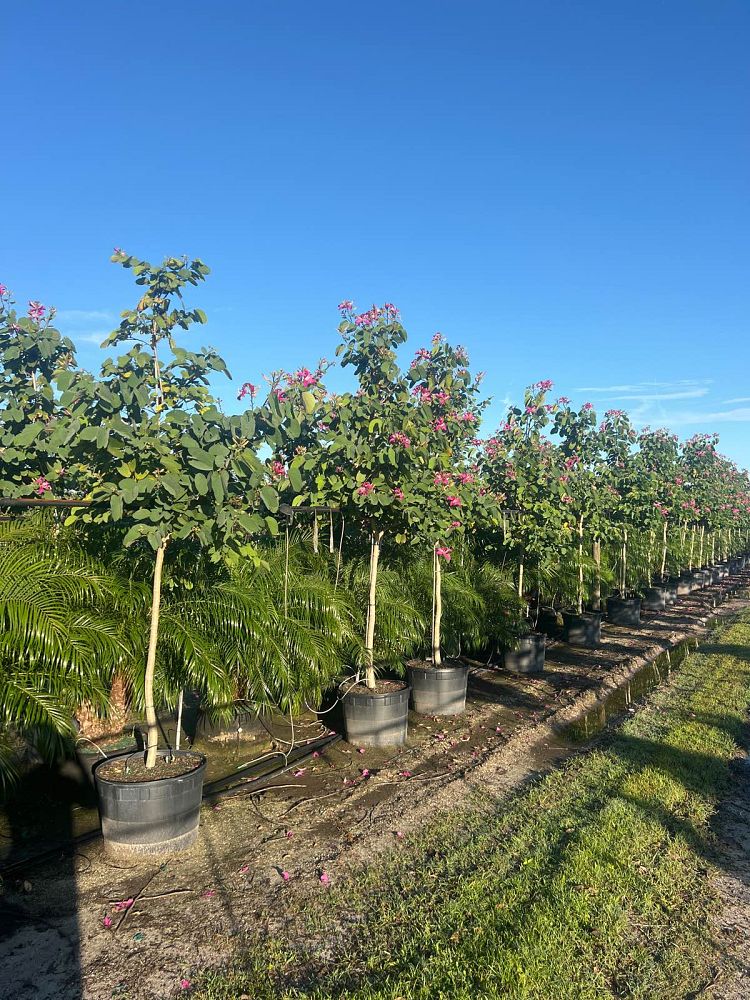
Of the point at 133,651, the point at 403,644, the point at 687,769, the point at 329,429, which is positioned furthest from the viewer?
the point at 403,644

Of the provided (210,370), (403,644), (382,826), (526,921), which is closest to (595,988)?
(526,921)

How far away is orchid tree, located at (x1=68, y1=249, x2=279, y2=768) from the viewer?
11.1 ft

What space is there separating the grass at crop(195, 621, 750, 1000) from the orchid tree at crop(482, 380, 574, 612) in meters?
4.26

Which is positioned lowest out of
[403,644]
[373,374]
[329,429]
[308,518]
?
[403,644]

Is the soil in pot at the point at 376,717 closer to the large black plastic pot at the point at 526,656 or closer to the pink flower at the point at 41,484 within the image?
the pink flower at the point at 41,484

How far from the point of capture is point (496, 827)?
4035mm

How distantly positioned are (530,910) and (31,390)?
517 centimetres

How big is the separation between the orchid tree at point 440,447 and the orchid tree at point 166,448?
1.85 metres

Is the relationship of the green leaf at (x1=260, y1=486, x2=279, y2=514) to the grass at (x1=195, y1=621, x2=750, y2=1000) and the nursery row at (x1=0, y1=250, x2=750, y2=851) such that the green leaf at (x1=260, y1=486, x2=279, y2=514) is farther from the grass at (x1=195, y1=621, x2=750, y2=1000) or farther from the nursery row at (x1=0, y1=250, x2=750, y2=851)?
the grass at (x1=195, y1=621, x2=750, y2=1000)

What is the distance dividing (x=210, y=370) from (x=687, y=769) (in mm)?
4619

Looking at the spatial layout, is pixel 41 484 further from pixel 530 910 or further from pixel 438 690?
pixel 438 690

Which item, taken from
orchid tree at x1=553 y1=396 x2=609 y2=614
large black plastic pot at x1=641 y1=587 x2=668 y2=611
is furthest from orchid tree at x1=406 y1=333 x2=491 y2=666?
large black plastic pot at x1=641 y1=587 x2=668 y2=611

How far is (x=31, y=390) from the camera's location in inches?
213

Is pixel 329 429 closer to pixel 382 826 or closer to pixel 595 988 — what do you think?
pixel 382 826
